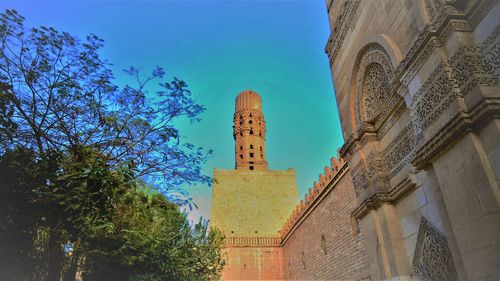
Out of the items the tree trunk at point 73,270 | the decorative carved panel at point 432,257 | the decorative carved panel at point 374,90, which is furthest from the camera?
the tree trunk at point 73,270

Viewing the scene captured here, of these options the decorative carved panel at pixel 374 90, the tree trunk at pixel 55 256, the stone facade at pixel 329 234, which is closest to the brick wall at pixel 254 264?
the stone facade at pixel 329 234

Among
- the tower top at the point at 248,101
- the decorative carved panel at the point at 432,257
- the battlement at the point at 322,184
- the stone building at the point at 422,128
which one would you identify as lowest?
the decorative carved panel at the point at 432,257

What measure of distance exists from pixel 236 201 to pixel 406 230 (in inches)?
963

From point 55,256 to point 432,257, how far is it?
5.43m

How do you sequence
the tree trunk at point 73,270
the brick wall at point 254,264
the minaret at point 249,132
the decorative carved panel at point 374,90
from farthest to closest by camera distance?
1. the minaret at point 249,132
2. the brick wall at point 254,264
3. the tree trunk at point 73,270
4. the decorative carved panel at point 374,90

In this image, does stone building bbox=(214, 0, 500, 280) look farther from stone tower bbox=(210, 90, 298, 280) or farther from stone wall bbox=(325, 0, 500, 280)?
stone tower bbox=(210, 90, 298, 280)

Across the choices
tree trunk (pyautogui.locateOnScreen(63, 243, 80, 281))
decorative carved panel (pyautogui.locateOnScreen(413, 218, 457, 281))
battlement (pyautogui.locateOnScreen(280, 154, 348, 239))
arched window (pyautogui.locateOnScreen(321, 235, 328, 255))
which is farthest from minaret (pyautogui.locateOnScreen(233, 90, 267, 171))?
decorative carved panel (pyautogui.locateOnScreen(413, 218, 457, 281))

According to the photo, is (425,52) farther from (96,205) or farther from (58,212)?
(58,212)

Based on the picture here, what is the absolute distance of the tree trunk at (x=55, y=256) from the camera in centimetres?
515

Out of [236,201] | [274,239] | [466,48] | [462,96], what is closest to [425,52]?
[466,48]

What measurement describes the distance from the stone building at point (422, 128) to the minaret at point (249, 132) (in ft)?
92.6

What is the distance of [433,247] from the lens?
152 inches

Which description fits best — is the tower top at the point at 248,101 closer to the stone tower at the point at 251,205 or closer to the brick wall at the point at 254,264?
the stone tower at the point at 251,205

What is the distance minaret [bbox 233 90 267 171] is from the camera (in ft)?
114
